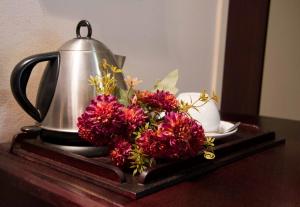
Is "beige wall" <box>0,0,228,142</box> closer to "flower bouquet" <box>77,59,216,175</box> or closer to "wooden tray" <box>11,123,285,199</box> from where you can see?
"wooden tray" <box>11,123,285,199</box>

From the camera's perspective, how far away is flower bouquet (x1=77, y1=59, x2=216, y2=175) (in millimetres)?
458

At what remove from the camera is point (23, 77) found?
0.56m

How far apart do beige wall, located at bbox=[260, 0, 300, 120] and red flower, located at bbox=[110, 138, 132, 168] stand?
1721mm

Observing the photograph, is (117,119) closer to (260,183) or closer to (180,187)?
(180,187)

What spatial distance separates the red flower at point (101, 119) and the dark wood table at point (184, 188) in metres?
0.07

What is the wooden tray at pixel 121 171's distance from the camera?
0.44m

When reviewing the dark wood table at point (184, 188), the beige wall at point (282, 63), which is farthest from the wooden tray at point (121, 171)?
the beige wall at point (282, 63)

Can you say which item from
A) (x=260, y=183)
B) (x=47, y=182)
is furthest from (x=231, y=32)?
(x=47, y=182)

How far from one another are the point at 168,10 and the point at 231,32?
0.43m

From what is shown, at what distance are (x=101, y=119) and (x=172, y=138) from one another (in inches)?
3.9

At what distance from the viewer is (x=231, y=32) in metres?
1.44

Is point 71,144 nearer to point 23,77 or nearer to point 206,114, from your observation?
point 23,77

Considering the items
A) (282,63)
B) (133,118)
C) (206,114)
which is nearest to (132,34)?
(206,114)

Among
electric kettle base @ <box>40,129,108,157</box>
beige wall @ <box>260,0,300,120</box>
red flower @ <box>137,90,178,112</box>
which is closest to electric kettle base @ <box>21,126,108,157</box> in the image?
electric kettle base @ <box>40,129,108,157</box>
